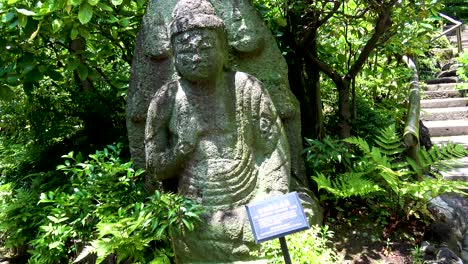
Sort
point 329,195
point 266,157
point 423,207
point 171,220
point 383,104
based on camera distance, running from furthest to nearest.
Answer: point 383,104
point 329,195
point 423,207
point 266,157
point 171,220

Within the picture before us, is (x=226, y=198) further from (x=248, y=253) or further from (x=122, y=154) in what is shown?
(x=122, y=154)

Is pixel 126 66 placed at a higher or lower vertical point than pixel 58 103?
higher

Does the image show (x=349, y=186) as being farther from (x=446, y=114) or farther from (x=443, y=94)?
(x=443, y=94)

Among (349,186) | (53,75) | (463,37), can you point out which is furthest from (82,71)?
(463,37)

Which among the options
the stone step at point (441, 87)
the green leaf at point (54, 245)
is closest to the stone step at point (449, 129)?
the stone step at point (441, 87)

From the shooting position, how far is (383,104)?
18.8 ft

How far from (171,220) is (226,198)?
1.47 feet

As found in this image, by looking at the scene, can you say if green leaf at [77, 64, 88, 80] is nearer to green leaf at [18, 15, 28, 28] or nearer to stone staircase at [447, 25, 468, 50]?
green leaf at [18, 15, 28, 28]

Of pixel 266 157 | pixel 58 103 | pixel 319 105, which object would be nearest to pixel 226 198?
pixel 266 157

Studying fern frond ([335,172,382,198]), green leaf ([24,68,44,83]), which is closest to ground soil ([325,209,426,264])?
fern frond ([335,172,382,198])

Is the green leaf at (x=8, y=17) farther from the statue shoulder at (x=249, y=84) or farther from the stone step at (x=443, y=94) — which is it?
the stone step at (x=443, y=94)

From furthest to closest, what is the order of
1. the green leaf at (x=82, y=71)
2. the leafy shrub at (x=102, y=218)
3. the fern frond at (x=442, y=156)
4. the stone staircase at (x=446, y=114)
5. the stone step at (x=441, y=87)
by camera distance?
the stone step at (x=441, y=87) → the stone staircase at (x=446, y=114) → the green leaf at (x=82, y=71) → the fern frond at (x=442, y=156) → the leafy shrub at (x=102, y=218)

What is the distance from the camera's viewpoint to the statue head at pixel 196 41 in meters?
2.71

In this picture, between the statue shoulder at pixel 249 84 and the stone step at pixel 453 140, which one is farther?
the stone step at pixel 453 140
